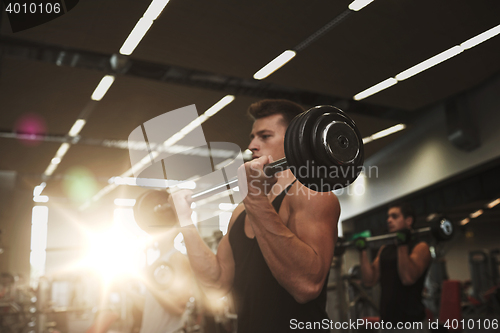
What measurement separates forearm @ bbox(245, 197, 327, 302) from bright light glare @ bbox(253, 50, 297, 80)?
123 inches

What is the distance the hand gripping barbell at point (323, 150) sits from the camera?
0.85 meters

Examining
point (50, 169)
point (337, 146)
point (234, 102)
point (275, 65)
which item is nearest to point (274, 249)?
point (337, 146)

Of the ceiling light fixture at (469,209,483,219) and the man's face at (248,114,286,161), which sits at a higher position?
the ceiling light fixture at (469,209,483,219)

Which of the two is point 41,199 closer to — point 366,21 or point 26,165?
point 26,165

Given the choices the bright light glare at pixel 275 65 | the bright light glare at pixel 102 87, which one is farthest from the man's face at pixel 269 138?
the bright light glare at pixel 102 87

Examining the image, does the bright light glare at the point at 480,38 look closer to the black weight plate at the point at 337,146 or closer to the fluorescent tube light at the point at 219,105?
the fluorescent tube light at the point at 219,105

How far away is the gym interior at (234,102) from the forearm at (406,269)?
0.97 feet

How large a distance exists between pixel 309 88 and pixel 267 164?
12.5 feet

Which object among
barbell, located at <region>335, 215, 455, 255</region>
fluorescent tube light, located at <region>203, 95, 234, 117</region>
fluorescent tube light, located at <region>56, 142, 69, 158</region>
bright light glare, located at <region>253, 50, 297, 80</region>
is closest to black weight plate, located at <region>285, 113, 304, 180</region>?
barbell, located at <region>335, 215, 455, 255</region>

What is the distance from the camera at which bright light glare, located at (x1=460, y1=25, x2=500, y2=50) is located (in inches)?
142

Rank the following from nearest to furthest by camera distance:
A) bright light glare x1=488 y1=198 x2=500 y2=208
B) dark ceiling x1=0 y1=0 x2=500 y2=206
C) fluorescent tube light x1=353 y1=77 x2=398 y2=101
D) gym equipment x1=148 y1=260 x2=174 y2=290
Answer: gym equipment x1=148 y1=260 x2=174 y2=290 → dark ceiling x1=0 y1=0 x2=500 y2=206 → fluorescent tube light x1=353 y1=77 x2=398 y2=101 → bright light glare x1=488 y1=198 x2=500 y2=208

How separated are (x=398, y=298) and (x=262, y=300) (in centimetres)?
202

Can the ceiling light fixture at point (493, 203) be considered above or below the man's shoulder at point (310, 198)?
above

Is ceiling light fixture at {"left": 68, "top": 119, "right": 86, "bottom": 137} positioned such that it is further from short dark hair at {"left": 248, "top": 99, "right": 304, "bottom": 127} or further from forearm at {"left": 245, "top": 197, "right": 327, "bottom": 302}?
forearm at {"left": 245, "top": 197, "right": 327, "bottom": 302}
